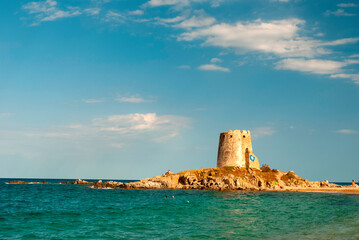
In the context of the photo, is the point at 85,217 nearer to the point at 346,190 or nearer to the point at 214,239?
the point at 214,239

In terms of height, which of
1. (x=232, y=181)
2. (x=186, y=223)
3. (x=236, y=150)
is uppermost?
(x=236, y=150)

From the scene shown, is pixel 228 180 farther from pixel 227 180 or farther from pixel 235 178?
pixel 235 178

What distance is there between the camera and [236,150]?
8419 centimetres

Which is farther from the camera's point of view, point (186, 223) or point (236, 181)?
point (236, 181)

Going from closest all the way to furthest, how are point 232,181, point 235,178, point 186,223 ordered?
point 186,223 < point 232,181 < point 235,178

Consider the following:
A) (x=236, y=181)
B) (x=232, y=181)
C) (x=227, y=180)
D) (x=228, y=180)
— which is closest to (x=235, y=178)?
(x=236, y=181)

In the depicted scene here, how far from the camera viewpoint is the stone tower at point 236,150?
84062mm

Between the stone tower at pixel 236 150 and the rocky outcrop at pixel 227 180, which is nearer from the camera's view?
the rocky outcrop at pixel 227 180

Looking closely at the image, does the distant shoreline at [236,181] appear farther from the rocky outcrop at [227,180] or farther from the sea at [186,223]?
the sea at [186,223]

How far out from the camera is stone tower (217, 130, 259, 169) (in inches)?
3310

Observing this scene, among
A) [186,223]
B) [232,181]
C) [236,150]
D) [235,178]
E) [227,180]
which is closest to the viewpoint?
[186,223]

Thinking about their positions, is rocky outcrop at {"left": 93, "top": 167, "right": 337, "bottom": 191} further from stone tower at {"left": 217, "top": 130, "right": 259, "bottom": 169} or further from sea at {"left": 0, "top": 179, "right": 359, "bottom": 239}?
sea at {"left": 0, "top": 179, "right": 359, "bottom": 239}

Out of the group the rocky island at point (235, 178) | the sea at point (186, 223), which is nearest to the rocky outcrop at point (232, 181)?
the rocky island at point (235, 178)

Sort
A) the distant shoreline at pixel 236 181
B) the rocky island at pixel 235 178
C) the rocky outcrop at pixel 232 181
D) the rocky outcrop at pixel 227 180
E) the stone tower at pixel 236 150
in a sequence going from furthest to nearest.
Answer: the stone tower at pixel 236 150
the rocky island at pixel 235 178
the rocky outcrop at pixel 232 181
the rocky outcrop at pixel 227 180
the distant shoreline at pixel 236 181
